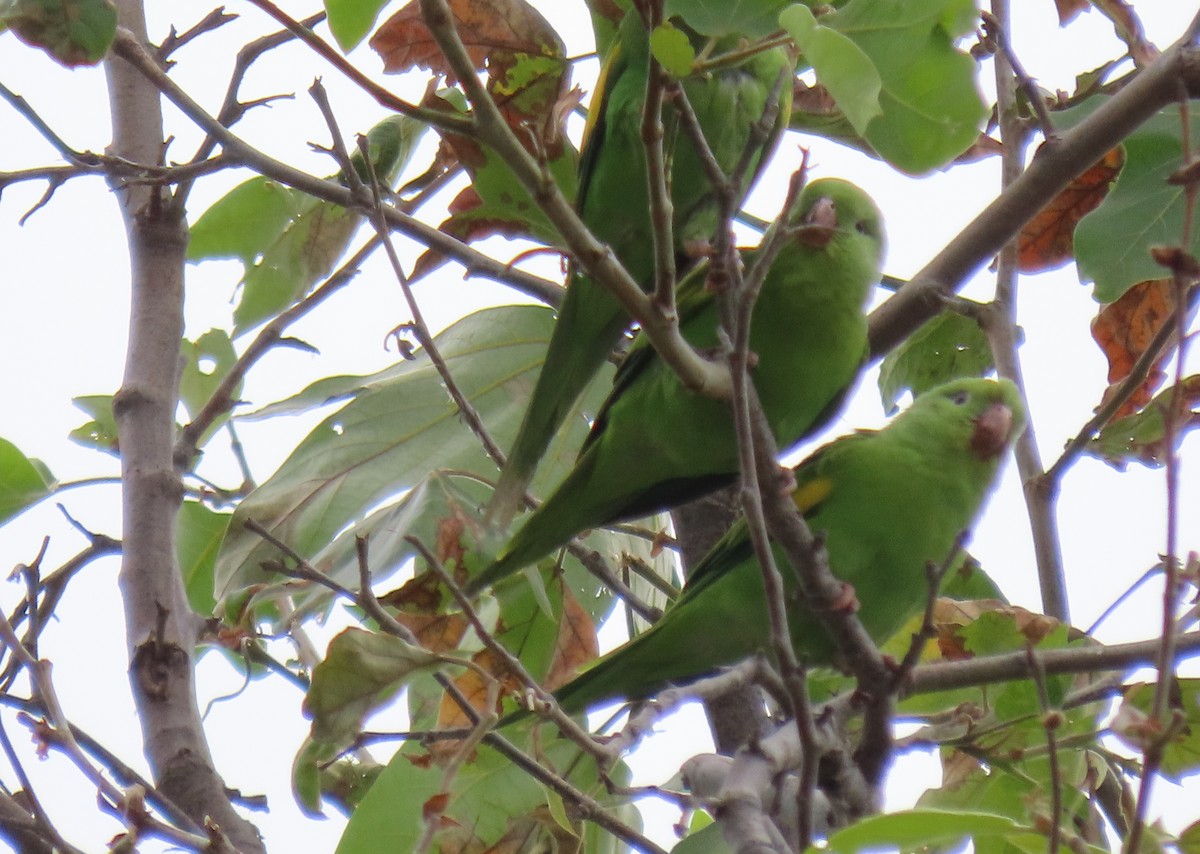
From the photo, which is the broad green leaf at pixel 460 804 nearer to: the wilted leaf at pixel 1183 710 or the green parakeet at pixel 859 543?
the green parakeet at pixel 859 543

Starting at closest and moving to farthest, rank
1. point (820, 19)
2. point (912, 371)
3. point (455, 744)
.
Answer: point (820, 19), point (455, 744), point (912, 371)

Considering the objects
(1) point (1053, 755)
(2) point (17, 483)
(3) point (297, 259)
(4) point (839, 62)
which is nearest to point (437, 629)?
(2) point (17, 483)

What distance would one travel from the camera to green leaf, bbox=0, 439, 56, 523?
2410 millimetres

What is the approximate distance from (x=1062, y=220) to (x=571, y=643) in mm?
1296

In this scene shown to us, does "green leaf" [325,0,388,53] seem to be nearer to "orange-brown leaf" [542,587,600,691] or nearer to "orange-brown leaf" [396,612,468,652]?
"orange-brown leaf" [396,612,468,652]

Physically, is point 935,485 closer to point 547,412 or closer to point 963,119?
point 547,412

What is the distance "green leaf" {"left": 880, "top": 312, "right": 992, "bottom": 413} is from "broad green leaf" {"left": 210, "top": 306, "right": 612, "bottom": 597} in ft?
2.42

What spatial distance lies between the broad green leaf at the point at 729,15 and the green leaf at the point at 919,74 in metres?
0.06

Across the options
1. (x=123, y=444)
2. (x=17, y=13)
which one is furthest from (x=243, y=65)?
(x=17, y=13)

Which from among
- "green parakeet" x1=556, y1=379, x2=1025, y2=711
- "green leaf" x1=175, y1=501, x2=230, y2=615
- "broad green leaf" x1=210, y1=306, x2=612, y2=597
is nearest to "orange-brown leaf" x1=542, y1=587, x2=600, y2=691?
"green parakeet" x1=556, y1=379, x2=1025, y2=711

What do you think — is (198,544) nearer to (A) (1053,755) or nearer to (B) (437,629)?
(B) (437,629)

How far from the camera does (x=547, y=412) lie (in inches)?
98.5

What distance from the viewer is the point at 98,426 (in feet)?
10.2

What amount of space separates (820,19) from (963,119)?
0.60 feet
